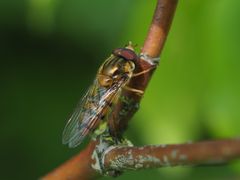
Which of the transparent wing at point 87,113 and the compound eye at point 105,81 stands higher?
the compound eye at point 105,81

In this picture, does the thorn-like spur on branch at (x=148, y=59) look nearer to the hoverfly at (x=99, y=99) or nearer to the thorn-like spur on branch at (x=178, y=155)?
the thorn-like spur on branch at (x=178, y=155)

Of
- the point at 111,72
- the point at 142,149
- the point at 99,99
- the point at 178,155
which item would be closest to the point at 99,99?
the point at 99,99

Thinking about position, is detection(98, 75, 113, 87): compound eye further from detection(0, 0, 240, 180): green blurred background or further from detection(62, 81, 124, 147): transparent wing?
detection(0, 0, 240, 180): green blurred background

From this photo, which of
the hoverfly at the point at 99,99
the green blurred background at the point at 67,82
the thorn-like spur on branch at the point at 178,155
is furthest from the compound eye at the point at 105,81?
the thorn-like spur on branch at the point at 178,155

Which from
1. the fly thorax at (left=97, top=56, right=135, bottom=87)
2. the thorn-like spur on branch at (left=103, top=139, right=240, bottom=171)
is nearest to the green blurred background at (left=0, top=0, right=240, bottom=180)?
the fly thorax at (left=97, top=56, right=135, bottom=87)

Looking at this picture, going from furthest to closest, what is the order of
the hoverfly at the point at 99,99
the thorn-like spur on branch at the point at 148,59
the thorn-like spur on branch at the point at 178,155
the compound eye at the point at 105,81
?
the compound eye at the point at 105,81 → the hoverfly at the point at 99,99 → the thorn-like spur on branch at the point at 148,59 → the thorn-like spur on branch at the point at 178,155

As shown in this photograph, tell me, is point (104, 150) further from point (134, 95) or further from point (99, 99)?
point (99, 99)

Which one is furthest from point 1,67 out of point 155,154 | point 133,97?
point 155,154
